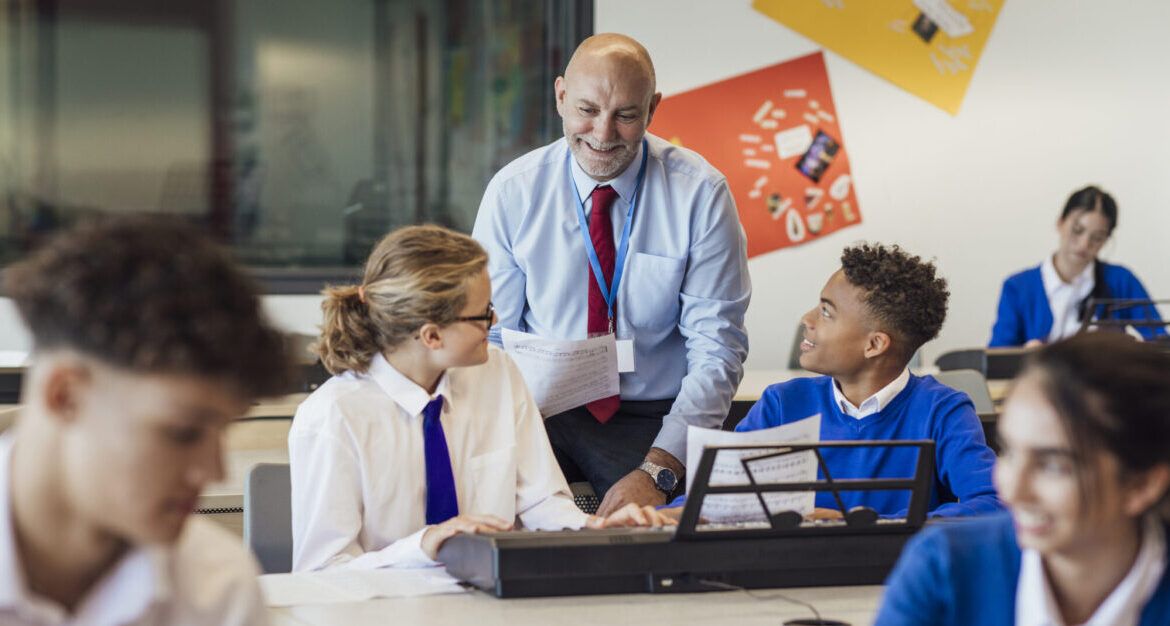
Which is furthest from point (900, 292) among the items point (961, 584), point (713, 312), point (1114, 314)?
point (1114, 314)

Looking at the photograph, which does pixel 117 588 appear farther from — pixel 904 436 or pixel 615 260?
pixel 615 260

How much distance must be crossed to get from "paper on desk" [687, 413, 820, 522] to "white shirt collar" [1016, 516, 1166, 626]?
0.54m

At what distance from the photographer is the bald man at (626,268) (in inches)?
108

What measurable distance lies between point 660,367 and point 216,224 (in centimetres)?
285

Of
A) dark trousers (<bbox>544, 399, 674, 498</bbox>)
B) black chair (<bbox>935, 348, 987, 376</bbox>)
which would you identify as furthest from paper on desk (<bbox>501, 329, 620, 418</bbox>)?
black chair (<bbox>935, 348, 987, 376</bbox>)

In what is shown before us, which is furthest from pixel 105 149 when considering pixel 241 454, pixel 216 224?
pixel 241 454

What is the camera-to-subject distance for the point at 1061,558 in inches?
47.9

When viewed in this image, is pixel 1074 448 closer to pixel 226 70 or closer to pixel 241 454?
pixel 241 454

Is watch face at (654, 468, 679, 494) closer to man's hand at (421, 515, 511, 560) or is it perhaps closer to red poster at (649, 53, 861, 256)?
man's hand at (421, 515, 511, 560)

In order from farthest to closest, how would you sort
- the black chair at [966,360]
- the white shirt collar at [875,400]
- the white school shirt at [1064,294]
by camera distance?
the white school shirt at [1064,294] < the black chair at [966,360] < the white shirt collar at [875,400]

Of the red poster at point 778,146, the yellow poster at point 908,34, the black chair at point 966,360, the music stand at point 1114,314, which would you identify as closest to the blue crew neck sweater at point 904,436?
the music stand at point 1114,314

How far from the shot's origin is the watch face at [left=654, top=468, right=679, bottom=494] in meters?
2.60

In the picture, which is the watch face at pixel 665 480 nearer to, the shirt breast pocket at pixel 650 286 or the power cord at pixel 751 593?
the shirt breast pocket at pixel 650 286

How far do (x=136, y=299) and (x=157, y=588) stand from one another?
228 mm
